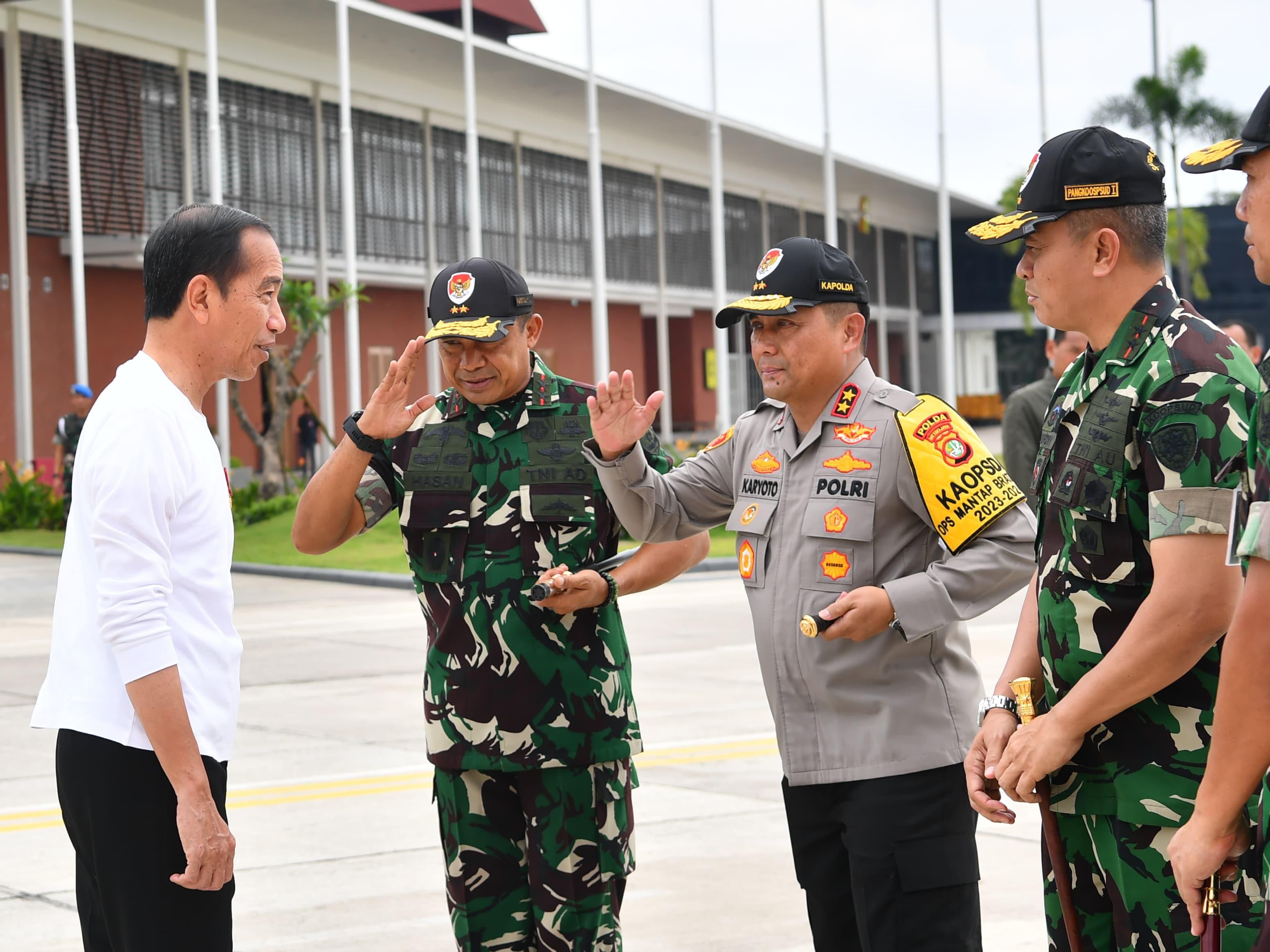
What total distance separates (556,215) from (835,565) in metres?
34.7

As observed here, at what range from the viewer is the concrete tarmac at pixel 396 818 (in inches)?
205

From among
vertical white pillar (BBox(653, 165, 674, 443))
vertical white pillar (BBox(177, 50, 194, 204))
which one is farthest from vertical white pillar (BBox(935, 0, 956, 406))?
vertical white pillar (BBox(177, 50, 194, 204))

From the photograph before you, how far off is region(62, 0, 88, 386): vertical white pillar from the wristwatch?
2073 cm

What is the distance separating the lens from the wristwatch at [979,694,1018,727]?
10.0ft

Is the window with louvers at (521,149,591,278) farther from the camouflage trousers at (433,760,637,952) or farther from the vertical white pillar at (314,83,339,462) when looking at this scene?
the camouflage trousers at (433,760,637,952)

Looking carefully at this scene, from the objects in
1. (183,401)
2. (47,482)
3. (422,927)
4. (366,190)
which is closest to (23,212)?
(47,482)

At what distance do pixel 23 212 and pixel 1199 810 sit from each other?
25617 mm

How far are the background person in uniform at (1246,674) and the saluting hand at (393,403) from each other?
6.68 ft

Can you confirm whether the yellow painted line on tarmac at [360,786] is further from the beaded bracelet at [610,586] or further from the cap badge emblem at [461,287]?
the cap badge emblem at [461,287]

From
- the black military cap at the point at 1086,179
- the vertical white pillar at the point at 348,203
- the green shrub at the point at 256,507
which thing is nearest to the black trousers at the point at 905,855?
the black military cap at the point at 1086,179

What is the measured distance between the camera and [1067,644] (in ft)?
9.56

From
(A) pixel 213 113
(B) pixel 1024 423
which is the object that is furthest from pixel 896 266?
(B) pixel 1024 423

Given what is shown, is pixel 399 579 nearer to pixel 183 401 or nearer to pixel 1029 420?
pixel 1029 420

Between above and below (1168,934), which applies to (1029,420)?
above
